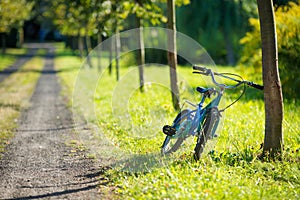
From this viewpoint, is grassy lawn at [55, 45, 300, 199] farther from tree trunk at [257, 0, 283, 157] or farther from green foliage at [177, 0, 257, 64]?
green foliage at [177, 0, 257, 64]

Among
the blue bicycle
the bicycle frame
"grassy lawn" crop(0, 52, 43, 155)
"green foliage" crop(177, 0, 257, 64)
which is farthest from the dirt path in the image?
"green foliage" crop(177, 0, 257, 64)

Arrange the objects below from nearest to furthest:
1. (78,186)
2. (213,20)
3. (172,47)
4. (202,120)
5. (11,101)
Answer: (78,186)
(202,120)
(172,47)
(11,101)
(213,20)

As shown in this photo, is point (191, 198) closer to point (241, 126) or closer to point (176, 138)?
point (176, 138)

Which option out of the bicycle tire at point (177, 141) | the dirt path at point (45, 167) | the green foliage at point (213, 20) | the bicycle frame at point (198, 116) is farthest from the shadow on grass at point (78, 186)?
the green foliage at point (213, 20)

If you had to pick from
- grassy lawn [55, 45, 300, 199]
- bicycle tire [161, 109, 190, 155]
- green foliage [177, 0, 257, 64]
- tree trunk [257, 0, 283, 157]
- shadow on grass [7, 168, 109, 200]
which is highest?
green foliage [177, 0, 257, 64]

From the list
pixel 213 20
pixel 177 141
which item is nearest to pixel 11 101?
pixel 177 141

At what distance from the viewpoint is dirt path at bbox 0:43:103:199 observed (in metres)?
6.00

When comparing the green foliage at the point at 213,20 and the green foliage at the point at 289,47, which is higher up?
the green foliage at the point at 213,20

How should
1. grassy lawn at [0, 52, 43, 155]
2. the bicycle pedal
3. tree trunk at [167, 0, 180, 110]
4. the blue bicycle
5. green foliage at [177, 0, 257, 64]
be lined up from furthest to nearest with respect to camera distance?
1. green foliage at [177, 0, 257, 64]
2. tree trunk at [167, 0, 180, 110]
3. grassy lawn at [0, 52, 43, 155]
4. the bicycle pedal
5. the blue bicycle

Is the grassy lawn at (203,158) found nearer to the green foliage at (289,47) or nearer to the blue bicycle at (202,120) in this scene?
the blue bicycle at (202,120)

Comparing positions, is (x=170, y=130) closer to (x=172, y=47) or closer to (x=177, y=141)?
(x=177, y=141)

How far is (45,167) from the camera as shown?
728 centimetres

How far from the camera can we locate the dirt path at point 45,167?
19.7 feet

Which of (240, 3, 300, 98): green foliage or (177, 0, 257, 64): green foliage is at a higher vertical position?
(177, 0, 257, 64): green foliage
